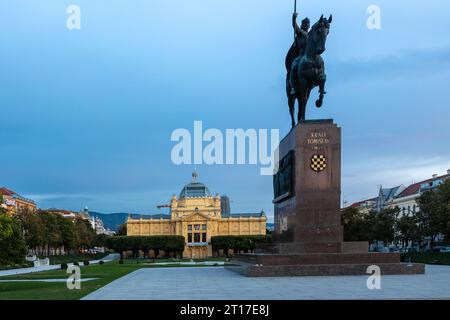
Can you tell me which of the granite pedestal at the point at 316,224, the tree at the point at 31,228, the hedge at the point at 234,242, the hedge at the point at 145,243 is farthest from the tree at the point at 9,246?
the hedge at the point at 145,243

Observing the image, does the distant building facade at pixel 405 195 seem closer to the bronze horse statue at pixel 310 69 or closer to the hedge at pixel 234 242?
the hedge at pixel 234 242

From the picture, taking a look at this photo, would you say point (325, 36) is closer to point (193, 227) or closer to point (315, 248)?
point (315, 248)

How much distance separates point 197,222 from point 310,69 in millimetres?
144466

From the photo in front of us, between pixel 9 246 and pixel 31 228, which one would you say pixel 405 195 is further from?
pixel 9 246

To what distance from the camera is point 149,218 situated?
179 metres

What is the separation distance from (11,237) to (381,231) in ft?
208

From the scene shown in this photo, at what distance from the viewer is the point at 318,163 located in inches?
1008

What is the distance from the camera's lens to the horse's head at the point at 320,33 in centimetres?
2546

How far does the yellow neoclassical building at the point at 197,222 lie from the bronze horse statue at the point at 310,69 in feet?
450

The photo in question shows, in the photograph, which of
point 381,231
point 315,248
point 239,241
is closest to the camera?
point 315,248

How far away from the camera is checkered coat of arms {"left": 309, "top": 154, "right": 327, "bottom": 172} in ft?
83.8
